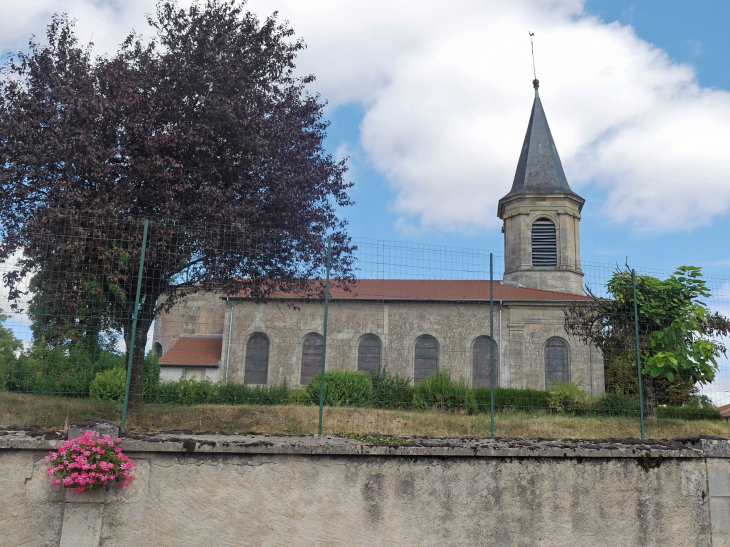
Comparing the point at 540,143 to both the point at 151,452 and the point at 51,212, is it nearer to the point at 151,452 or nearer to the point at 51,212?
the point at 51,212

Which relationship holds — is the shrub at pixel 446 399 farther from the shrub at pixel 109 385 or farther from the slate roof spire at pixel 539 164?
the slate roof spire at pixel 539 164

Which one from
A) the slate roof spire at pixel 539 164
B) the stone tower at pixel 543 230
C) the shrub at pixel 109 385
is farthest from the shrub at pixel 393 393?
the slate roof spire at pixel 539 164

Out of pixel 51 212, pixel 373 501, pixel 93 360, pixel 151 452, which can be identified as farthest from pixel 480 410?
pixel 51 212

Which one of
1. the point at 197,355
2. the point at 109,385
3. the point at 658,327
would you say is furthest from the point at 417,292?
the point at 197,355

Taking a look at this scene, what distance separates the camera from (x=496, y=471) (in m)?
5.98

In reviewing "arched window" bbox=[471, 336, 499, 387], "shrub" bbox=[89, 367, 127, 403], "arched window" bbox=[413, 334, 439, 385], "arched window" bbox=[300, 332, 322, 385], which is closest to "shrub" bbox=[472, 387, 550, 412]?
"shrub" bbox=[89, 367, 127, 403]

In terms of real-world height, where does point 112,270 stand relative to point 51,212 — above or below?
below

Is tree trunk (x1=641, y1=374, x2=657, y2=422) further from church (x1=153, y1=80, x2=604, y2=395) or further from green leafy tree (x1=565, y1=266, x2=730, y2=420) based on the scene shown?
church (x1=153, y1=80, x2=604, y2=395)

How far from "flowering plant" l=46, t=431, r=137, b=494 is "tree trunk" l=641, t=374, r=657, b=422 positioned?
7063mm

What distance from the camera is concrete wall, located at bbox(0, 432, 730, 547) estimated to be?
5.39m

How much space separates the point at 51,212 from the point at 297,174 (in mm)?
4864

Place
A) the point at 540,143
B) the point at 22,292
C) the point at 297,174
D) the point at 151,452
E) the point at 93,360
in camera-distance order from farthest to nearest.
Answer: the point at 540,143
the point at 297,174
the point at 93,360
the point at 22,292
the point at 151,452

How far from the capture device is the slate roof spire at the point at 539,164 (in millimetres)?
31234

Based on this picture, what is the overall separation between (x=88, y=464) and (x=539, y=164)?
1202 inches
